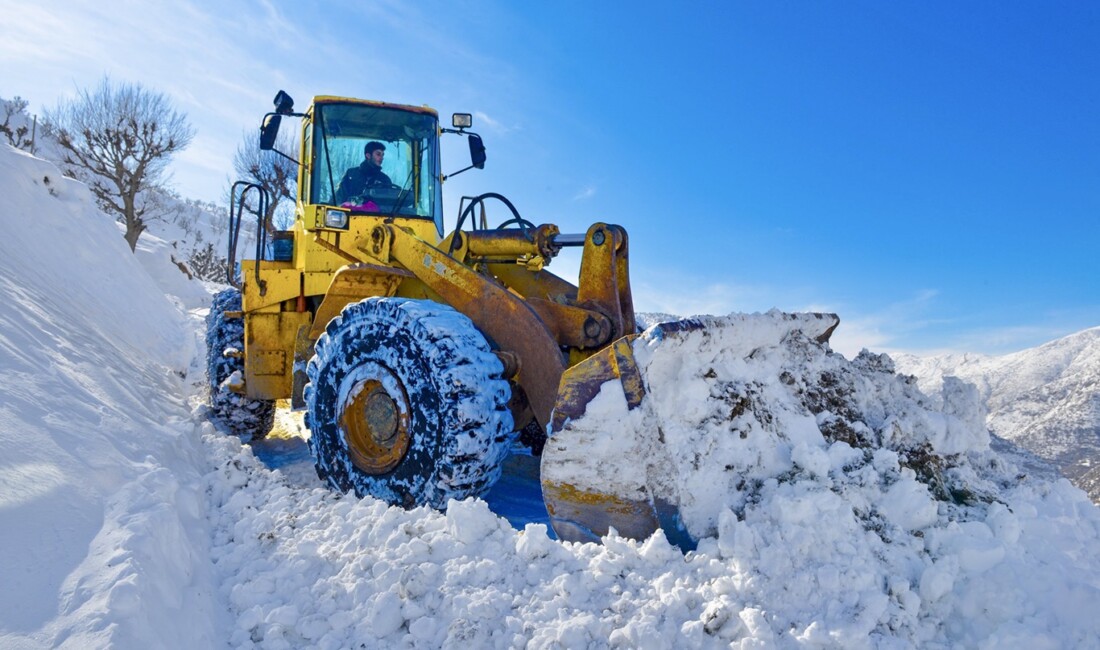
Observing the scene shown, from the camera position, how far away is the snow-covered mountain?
479cm

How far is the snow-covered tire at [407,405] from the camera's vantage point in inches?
136

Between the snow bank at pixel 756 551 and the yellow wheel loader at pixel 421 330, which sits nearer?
the snow bank at pixel 756 551

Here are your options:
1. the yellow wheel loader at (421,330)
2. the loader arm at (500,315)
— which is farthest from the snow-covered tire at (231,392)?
the loader arm at (500,315)

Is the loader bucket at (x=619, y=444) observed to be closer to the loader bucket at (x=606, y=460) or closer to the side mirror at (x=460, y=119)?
the loader bucket at (x=606, y=460)

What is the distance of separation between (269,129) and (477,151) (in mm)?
1691

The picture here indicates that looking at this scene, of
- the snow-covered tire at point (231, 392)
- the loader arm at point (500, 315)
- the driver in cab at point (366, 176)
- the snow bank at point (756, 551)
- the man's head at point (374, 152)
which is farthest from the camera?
the snow-covered tire at point (231, 392)

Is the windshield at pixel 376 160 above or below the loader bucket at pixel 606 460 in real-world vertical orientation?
above

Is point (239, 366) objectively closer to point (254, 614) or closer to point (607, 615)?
point (254, 614)

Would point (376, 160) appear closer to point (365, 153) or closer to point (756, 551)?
point (365, 153)

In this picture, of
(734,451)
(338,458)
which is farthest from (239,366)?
(734,451)

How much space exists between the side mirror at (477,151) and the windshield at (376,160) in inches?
12.6

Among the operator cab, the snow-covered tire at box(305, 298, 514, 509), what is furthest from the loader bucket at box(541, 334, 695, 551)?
the operator cab

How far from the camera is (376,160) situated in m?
5.72

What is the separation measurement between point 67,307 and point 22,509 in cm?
521
